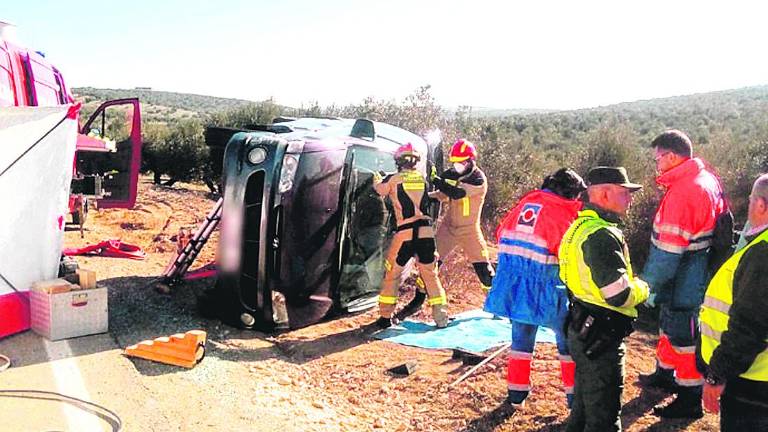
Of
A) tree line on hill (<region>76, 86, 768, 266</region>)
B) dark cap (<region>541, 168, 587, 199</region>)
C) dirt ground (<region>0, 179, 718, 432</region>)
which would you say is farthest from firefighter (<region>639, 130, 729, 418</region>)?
tree line on hill (<region>76, 86, 768, 266</region>)

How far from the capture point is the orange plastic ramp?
207 inches

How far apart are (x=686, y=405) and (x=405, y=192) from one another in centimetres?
332

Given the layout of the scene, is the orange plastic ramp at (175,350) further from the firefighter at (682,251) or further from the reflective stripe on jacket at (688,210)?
the reflective stripe on jacket at (688,210)

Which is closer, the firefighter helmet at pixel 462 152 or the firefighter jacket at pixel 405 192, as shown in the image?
the firefighter jacket at pixel 405 192

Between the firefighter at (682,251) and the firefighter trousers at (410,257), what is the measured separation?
2.57 m

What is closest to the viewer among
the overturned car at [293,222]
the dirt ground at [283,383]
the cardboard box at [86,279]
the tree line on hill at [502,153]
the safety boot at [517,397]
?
the dirt ground at [283,383]

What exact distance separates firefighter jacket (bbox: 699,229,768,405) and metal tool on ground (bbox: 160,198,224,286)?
5.73m

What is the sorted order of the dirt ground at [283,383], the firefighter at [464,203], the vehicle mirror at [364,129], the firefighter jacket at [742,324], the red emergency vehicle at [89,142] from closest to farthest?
the firefighter jacket at [742,324] < the dirt ground at [283,383] < the firefighter at [464,203] < the vehicle mirror at [364,129] < the red emergency vehicle at [89,142]

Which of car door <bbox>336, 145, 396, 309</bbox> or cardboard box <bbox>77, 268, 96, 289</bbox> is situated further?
car door <bbox>336, 145, 396, 309</bbox>

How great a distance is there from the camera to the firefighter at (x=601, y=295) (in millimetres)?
3488

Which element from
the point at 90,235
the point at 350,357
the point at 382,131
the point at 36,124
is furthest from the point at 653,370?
the point at 90,235

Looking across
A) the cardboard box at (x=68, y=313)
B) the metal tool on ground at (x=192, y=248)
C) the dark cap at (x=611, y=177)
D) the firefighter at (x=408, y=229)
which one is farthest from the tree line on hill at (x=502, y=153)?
the cardboard box at (x=68, y=313)

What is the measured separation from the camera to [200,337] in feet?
17.6

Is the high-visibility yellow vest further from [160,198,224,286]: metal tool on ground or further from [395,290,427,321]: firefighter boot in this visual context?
[160,198,224,286]: metal tool on ground
